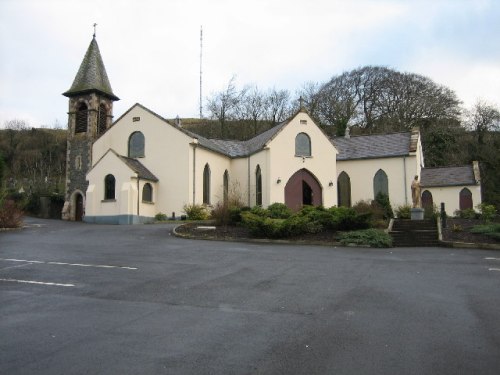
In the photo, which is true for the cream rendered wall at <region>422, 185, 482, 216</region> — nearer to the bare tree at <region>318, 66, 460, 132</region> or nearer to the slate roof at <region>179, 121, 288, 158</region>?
the slate roof at <region>179, 121, 288, 158</region>

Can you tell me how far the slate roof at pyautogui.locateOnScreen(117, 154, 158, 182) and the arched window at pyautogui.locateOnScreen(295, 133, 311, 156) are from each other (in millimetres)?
10020

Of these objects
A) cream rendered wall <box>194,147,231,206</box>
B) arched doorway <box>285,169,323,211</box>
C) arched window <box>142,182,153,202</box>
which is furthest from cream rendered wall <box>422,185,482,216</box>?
arched window <box>142,182,153,202</box>

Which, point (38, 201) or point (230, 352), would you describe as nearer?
point (230, 352)

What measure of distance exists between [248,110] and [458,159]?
24.0 metres

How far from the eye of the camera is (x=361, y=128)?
52.5 m

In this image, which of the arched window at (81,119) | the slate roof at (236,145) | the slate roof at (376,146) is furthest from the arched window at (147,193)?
the slate roof at (376,146)

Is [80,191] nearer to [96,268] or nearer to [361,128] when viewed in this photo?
[96,268]

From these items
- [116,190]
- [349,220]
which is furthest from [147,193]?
[349,220]

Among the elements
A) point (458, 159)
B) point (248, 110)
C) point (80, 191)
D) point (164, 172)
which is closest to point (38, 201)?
point (80, 191)

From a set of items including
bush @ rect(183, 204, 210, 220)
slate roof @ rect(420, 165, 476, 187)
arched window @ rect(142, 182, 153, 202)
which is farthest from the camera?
slate roof @ rect(420, 165, 476, 187)

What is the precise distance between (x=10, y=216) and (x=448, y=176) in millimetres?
31290

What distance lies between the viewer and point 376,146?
35.1 metres

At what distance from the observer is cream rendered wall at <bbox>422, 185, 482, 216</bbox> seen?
34.0 metres

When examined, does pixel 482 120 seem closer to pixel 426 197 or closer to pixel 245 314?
pixel 426 197
